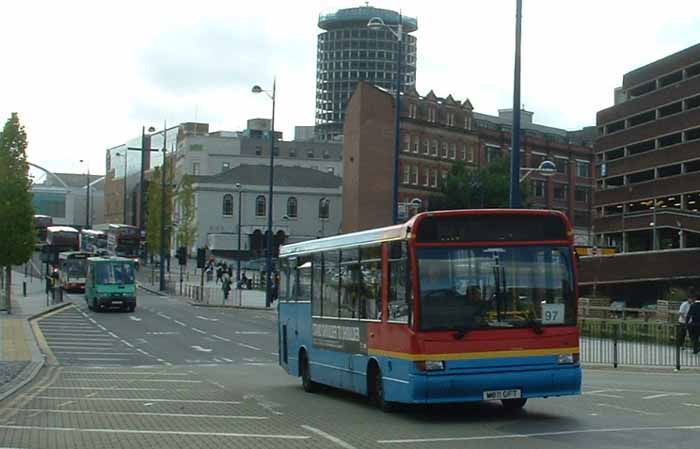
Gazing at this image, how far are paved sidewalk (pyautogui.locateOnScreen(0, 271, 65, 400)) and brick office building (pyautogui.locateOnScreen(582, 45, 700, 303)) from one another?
3270 cm

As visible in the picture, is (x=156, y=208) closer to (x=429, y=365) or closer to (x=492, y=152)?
(x=492, y=152)

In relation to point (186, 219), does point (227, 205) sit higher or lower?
higher

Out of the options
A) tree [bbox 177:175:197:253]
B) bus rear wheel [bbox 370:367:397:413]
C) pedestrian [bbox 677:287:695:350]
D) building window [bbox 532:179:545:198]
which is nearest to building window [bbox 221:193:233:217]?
tree [bbox 177:175:197:253]

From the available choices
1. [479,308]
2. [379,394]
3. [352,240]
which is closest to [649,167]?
[352,240]

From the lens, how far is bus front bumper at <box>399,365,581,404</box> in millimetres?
15305

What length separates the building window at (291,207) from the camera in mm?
121625

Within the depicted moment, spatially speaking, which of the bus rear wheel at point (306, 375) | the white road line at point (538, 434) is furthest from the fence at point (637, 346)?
the white road line at point (538, 434)

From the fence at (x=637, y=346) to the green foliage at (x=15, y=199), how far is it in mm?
32019

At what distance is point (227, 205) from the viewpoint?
11900cm

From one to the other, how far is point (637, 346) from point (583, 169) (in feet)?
293

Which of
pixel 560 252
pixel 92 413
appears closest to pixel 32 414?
pixel 92 413

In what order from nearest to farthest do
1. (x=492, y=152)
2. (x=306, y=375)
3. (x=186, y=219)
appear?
(x=306, y=375), (x=186, y=219), (x=492, y=152)

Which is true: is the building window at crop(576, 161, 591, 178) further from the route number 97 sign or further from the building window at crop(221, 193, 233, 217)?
the route number 97 sign

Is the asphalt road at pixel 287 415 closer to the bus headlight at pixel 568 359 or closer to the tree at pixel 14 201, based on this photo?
the bus headlight at pixel 568 359
